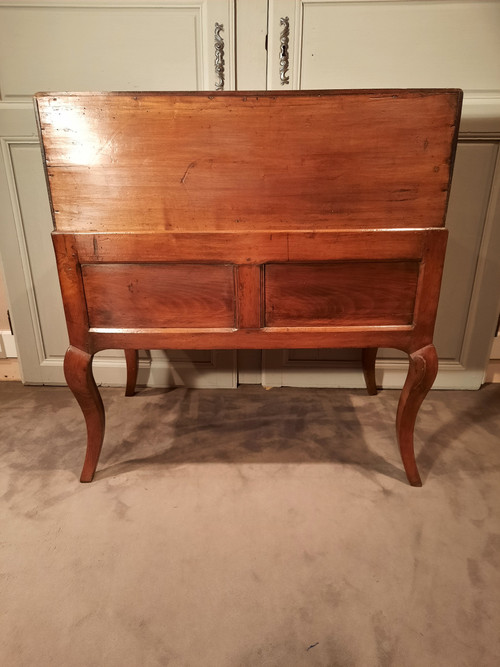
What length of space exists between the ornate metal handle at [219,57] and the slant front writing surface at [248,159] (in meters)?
0.67

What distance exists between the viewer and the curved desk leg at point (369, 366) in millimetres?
1688

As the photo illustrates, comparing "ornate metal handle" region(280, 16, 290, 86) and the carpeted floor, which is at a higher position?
"ornate metal handle" region(280, 16, 290, 86)

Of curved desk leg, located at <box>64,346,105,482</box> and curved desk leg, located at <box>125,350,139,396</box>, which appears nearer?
curved desk leg, located at <box>64,346,105,482</box>

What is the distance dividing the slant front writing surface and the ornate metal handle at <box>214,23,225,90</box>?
0.67 meters

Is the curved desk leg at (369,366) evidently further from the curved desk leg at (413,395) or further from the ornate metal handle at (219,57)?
the ornate metal handle at (219,57)

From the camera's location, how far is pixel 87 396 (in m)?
1.17

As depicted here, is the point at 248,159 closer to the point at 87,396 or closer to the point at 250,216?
the point at 250,216

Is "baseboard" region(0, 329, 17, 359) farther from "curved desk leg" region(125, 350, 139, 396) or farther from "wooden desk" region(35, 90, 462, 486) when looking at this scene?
"wooden desk" region(35, 90, 462, 486)

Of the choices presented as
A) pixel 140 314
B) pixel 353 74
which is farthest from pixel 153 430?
pixel 353 74

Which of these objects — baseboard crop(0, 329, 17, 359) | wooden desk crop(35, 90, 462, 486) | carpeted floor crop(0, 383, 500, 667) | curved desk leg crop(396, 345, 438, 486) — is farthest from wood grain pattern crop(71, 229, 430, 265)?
baseboard crop(0, 329, 17, 359)

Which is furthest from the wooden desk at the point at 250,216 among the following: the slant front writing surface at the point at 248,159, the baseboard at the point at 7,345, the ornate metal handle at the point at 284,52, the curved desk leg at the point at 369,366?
the baseboard at the point at 7,345

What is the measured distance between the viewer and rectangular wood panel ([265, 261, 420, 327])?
3.41ft

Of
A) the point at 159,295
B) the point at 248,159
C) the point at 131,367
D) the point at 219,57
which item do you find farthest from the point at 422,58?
the point at 131,367

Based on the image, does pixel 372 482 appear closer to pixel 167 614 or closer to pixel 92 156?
pixel 167 614
